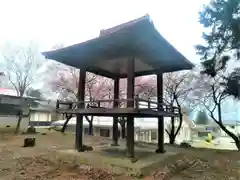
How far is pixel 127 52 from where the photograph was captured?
324 inches

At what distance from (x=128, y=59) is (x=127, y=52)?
0.88 ft

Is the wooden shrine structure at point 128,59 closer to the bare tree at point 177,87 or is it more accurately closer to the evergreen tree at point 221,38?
the evergreen tree at point 221,38

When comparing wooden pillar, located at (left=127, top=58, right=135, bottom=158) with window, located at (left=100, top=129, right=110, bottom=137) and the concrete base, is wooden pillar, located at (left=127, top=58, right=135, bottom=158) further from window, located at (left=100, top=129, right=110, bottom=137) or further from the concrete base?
window, located at (left=100, top=129, right=110, bottom=137)

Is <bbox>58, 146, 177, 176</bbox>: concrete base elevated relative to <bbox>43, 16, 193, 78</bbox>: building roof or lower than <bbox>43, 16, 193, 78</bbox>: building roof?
lower

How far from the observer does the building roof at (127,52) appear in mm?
7324

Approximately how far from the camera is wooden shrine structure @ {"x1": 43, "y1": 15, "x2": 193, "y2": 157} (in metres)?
7.45

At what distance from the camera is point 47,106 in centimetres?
2767

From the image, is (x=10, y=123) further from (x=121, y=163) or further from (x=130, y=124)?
(x=121, y=163)

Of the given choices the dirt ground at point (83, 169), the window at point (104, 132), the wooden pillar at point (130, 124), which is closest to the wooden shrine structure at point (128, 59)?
the wooden pillar at point (130, 124)

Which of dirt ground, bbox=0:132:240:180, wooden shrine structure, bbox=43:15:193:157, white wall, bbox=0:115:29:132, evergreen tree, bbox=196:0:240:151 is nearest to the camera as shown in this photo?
dirt ground, bbox=0:132:240:180

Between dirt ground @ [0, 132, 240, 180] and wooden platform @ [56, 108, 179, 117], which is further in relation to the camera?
wooden platform @ [56, 108, 179, 117]

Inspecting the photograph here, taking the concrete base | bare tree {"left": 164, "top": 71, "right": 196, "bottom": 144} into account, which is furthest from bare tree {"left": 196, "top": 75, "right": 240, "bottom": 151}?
the concrete base

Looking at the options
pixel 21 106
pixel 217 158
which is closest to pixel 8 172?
pixel 217 158

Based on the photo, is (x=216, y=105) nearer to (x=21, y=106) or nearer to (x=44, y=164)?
(x=44, y=164)
